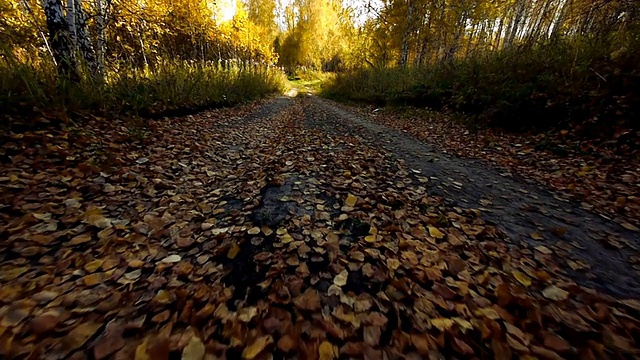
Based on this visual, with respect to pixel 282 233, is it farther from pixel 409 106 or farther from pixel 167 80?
pixel 409 106

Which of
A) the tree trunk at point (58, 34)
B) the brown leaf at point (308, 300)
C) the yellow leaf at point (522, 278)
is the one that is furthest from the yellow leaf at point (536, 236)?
the tree trunk at point (58, 34)

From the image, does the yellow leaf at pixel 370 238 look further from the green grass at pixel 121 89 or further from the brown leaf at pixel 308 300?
the green grass at pixel 121 89

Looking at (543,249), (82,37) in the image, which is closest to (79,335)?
(543,249)

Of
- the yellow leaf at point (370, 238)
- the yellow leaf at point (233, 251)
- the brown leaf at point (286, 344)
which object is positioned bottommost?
the yellow leaf at point (233, 251)

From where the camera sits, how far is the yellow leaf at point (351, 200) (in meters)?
2.69

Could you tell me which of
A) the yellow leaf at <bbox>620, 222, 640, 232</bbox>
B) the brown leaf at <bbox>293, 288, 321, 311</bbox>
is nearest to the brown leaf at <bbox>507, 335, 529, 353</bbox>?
the brown leaf at <bbox>293, 288, 321, 311</bbox>

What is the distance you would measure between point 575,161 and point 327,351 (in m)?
4.77

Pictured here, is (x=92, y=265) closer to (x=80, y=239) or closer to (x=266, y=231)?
(x=80, y=239)

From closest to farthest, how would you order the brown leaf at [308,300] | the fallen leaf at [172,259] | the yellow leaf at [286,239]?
the brown leaf at [308,300], the fallen leaf at [172,259], the yellow leaf at [286,239]

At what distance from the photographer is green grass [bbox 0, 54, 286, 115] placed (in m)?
3.31

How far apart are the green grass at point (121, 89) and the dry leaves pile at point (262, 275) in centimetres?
85

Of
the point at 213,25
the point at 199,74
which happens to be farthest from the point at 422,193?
the point at 213,25

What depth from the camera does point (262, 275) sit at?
5.72ft

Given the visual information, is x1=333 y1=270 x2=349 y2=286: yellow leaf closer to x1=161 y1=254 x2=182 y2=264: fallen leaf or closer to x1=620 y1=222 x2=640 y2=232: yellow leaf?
x1=161 y1=254 x2=182 y2=264: fallen leaf
